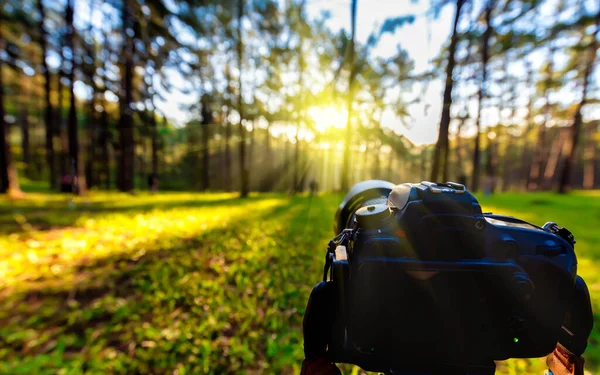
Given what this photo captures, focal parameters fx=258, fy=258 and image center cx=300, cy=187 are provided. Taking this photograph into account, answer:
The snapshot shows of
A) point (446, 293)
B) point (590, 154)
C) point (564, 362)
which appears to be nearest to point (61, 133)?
point (446, 293)

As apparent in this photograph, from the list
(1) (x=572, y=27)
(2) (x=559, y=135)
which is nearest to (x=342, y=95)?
(1) (x=572, y=27)

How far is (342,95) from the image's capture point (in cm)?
1387

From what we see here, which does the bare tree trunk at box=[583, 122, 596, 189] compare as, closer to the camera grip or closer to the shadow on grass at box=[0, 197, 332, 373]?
the shadow on grass at box=[0, 197, 332, 373]

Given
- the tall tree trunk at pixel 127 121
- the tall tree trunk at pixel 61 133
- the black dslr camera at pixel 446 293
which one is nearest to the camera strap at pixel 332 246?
the black dslr camera at pixel 446 293

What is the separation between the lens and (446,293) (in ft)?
3.08

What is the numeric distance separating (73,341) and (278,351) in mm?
2080

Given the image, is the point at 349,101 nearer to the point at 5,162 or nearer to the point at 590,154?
the point at 5,162

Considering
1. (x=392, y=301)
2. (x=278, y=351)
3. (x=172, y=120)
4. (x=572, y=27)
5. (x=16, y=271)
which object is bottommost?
(x=278, y=351)

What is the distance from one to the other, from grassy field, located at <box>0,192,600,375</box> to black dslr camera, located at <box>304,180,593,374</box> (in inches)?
72.5

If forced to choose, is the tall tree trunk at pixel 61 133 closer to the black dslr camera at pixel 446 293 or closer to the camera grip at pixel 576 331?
the black dslr camera at pixel 446 293

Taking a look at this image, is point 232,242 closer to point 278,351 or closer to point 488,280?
point 278,351

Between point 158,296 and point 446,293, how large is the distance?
3.64m

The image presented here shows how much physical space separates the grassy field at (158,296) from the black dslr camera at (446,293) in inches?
72.5

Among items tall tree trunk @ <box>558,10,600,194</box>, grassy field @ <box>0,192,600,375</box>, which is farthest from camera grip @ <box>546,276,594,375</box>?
tall tree trunk @ <box>558,10,600,194</box>
